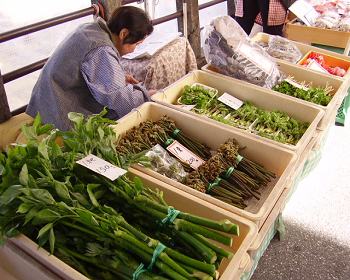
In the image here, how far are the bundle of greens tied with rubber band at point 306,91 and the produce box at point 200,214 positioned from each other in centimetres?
130

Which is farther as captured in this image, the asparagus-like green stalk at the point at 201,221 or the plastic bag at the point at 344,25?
the plastic bag at the point at 344,25

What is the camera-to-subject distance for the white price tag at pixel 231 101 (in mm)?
2281

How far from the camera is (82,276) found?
1104 mm

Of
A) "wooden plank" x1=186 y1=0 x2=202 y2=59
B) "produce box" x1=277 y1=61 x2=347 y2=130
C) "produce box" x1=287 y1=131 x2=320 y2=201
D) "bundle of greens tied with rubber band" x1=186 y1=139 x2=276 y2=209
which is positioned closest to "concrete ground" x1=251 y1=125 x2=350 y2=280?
"produce box" x1=287 y1=131 x2=320 y2=201

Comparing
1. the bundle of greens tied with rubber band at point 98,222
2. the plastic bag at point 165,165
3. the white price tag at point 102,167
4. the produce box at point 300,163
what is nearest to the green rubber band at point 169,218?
the bundle of greens tied with rubber band at point 98,222

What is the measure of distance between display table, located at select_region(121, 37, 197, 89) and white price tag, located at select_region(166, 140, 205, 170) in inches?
34.0

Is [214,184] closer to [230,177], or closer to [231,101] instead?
[230,177]

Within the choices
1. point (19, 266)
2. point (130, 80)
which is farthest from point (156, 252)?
point (130, 80)

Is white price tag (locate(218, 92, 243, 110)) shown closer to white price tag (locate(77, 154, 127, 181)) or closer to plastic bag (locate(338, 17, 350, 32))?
white price tag (locate(77, 154, 127, 181))

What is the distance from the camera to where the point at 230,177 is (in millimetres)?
1700

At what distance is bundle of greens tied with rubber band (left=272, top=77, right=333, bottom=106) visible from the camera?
92.8 inches

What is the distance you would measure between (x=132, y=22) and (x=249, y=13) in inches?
93.1

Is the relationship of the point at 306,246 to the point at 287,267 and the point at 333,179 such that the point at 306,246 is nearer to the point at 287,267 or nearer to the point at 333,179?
the point at 287,267

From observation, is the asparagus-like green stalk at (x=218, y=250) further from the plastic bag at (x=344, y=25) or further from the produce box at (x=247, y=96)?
the plastic bag at (x=344, y=25)
